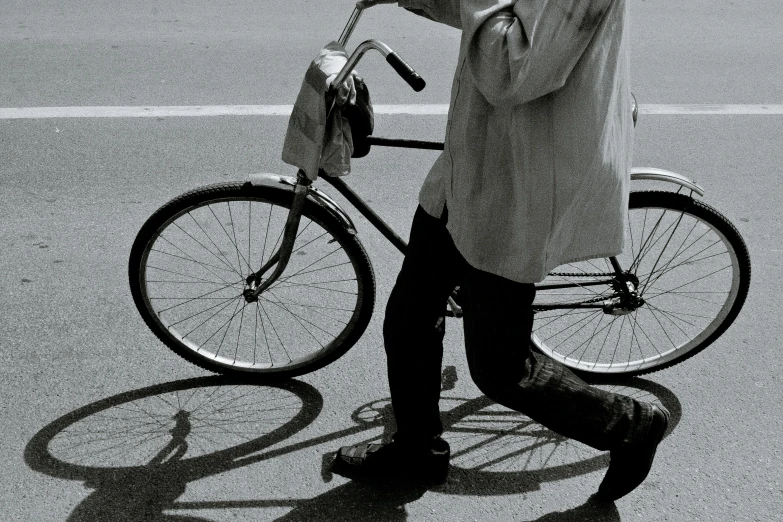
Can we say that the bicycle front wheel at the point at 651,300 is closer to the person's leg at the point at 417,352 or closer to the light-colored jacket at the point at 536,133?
the person's leg at the point at 417,352

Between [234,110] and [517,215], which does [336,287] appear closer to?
[517,215]

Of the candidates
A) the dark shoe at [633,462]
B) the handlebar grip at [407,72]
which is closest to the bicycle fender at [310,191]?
the handlebar grip at [407,72]

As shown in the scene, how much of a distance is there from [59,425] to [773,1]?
7.58 metres

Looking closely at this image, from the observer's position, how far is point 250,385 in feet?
10.8

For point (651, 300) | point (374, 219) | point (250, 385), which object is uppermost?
point (374, 219)

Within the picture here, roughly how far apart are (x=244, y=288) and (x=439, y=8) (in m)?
1.33

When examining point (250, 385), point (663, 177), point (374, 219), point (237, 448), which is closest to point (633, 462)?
point (663, 177)

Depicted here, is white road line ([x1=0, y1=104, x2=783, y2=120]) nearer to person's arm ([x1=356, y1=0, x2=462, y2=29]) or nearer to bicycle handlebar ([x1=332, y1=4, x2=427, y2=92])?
bicycle handlebar ([x1=332, y1=4, x2=427, y2=92])

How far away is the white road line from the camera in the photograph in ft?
18.1

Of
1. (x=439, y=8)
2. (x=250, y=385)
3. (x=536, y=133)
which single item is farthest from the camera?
(x=250, y=385)

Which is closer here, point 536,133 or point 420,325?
point 536,133

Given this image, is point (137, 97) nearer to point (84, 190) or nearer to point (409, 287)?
point (84, 190)

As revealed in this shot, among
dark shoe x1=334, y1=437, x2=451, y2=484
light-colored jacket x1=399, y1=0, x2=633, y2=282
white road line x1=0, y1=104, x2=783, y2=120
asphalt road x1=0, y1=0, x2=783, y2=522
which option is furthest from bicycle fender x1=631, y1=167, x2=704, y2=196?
white road line x1=0, y1=104, x2=783, y2=120

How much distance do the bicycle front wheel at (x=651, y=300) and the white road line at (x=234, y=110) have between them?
2.01 meters
